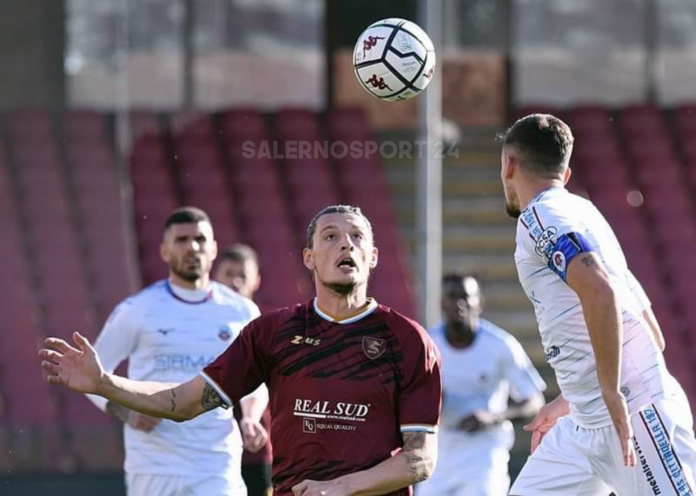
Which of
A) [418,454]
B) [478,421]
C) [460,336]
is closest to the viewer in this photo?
[418,454]

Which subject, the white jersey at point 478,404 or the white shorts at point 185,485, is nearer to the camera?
the white shorts at point 185,485

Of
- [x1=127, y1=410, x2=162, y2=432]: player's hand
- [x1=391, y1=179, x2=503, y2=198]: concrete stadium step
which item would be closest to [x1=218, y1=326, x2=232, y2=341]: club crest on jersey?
[x1=127, y1=410, x2=162, y2=432]: player's hand

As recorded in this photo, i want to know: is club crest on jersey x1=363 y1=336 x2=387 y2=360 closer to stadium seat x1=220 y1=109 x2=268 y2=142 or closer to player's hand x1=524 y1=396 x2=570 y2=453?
player's hand x1=524 y1=396 x2=570 y2=453

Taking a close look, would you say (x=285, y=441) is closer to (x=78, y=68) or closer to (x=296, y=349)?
(x=296, y=349)

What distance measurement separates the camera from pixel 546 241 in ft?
16.6

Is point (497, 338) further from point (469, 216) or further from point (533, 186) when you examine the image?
point (469, 216)

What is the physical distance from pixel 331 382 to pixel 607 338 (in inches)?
37.4

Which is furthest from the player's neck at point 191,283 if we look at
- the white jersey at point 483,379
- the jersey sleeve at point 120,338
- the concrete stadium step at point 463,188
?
the concrete stadium step at point 463,188

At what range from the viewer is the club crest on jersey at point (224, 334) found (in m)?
6.86

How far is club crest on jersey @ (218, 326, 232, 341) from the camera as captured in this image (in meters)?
6.86

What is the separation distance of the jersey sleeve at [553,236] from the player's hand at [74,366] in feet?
5.25

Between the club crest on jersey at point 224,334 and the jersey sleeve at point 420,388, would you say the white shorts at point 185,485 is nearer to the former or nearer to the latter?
A: the club crest on jersey at point 224,334

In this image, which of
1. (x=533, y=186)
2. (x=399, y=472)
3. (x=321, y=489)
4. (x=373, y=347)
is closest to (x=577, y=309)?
(x=533, y=186)

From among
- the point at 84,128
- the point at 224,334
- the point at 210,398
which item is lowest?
the point at 210,398
